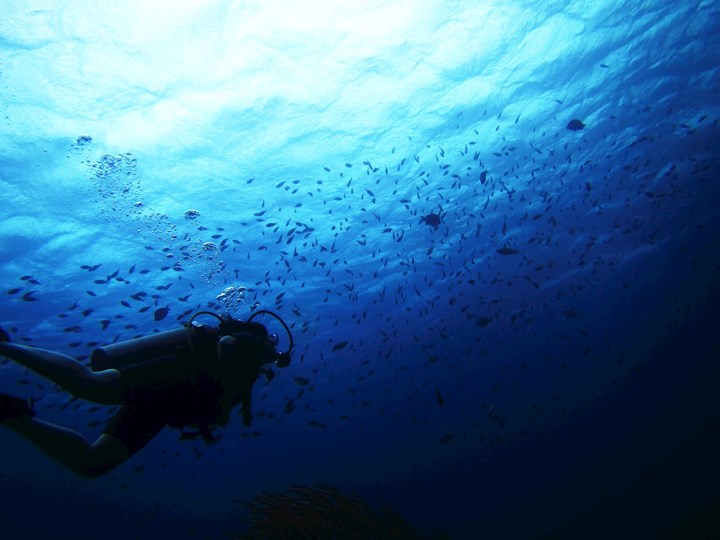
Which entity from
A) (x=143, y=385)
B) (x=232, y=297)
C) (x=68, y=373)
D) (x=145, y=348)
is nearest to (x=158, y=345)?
(x=145, y=348)

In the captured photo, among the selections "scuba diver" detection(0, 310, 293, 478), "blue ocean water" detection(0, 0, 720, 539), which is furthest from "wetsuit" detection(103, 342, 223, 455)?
"blue ocean water" detection(0, 0, 720, 539)

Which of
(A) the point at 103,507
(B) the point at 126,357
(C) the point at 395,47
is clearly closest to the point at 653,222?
(C) the point at 395,47

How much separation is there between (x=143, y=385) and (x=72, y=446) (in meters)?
0.82

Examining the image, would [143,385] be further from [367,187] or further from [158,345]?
[367,187]

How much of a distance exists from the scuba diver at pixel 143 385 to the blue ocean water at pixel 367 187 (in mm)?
7088

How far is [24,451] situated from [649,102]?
55.1 m

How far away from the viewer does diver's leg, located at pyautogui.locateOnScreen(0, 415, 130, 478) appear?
3.84 metres

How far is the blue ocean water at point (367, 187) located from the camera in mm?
11266

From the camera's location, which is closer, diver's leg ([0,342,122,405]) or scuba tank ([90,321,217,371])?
diver's leg ([0,342,122,405])

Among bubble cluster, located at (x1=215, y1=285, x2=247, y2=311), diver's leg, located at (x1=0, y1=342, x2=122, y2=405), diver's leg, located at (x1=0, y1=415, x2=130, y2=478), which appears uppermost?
bubble cluster, located at (x1=215, y1=285, x2=247, y2=311)

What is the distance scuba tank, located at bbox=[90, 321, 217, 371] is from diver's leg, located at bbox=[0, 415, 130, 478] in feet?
2.25

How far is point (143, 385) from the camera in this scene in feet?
14.8

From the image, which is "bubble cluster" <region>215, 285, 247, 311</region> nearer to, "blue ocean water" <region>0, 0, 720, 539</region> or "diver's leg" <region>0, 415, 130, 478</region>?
"blue ocean water" <region>0, 0, 720, 539</region>

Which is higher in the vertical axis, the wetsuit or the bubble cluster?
the bubble cluster
